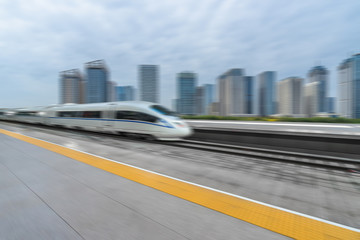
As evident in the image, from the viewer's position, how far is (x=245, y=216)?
230cm

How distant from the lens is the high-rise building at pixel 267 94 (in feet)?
276

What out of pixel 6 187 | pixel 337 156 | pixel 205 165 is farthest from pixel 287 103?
pixel 6 187

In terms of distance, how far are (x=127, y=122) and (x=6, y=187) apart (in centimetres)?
612

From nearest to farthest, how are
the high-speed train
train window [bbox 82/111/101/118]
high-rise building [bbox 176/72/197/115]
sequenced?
1. the high-speed train
2. train window [bbox 82/111/101/118]
3. high-rise building [bbox 176/72/197/115]

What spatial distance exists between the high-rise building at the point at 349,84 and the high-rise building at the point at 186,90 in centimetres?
7529

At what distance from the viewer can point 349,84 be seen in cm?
2481

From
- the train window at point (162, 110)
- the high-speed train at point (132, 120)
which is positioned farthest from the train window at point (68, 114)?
the train window at point (162, 110)

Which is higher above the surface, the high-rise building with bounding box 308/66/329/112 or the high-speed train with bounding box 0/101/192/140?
the high-rise building with bounding box 308/66/329/112

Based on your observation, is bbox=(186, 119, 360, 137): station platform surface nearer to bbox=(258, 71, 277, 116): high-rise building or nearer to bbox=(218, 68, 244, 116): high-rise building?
bbox=(218, 68, 244, 116): high-rise building

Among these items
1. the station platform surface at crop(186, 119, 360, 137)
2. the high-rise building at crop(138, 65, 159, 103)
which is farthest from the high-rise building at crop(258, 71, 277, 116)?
the station platform surface at crop(186, 119, 360, 137)

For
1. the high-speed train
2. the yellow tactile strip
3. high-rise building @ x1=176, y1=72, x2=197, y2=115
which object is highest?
high-rise building @ x1=176, y1=72, x2=197, y2=115

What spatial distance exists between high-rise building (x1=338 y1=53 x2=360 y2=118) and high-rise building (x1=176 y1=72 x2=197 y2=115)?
75286mm

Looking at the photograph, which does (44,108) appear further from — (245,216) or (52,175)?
(245,216)

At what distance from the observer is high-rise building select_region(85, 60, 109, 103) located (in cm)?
6706
